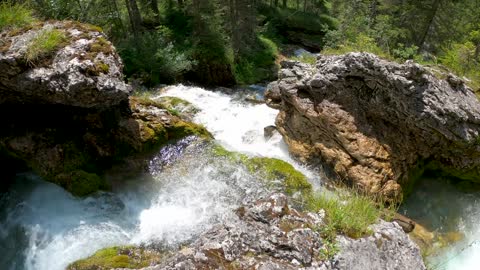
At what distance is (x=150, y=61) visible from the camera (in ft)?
62.6

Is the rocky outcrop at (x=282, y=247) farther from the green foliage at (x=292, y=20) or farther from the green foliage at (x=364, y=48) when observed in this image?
the green foliage at (x=292, y=20)

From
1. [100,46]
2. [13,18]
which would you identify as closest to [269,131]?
[100,46]

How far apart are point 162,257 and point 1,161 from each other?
618 centimetres

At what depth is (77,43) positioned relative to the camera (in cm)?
1002

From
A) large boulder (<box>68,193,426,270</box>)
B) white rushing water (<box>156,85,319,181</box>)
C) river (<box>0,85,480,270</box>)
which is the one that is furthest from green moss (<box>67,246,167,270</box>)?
white rushing water (<box>156,85,319,181</box>)

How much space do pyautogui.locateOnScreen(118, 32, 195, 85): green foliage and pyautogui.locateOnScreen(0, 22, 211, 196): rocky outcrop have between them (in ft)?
23.6

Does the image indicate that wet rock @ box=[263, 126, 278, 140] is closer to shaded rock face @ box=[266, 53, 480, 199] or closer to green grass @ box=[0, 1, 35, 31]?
shaded rock face @ box=[266, 53, 480, 199]

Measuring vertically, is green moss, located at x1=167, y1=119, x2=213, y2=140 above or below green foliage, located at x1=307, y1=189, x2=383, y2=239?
below

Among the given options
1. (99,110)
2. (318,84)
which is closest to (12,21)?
(99,110)

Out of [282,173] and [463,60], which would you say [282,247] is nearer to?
[282,173]

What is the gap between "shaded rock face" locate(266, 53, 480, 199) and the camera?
418 inches

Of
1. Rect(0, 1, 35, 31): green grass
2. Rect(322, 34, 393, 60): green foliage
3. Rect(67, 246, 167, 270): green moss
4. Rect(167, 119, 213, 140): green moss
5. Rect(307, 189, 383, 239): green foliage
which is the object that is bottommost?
Rect(67, 246, 167, 270): green moss

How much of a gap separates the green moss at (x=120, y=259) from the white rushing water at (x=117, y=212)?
1.25 feet

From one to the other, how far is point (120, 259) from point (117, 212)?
194 cm
